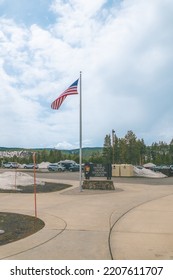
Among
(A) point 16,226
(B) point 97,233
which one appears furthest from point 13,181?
(B) point 97,233

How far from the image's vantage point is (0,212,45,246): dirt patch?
8445 millimetres

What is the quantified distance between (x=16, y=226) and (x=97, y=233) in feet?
7.91

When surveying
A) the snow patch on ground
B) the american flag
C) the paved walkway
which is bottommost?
the paved walkway

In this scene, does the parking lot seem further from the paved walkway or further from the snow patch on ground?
the snow patch on ground

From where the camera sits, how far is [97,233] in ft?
29.6

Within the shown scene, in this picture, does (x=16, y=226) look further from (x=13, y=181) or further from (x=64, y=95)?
(x=13, y=181)

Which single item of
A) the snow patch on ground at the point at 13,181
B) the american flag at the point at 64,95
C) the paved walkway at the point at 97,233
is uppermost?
the american flag at the point at 64,95

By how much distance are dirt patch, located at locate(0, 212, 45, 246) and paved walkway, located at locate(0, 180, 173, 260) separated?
0.28m

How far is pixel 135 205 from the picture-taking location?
14828mm

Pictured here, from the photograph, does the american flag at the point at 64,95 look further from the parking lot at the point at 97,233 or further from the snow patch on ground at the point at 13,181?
the parking lot at the point at 97,233

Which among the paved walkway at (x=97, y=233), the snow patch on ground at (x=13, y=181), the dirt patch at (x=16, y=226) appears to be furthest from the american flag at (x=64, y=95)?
the dirt patch at (x=16, y=226)

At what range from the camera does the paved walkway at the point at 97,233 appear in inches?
272

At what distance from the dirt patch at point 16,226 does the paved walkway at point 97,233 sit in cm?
28

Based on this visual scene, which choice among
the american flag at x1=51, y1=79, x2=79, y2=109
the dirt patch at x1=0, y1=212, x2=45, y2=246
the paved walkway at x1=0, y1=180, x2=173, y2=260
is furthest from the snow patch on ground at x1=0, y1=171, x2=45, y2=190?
the dirt patch at x1=0, y1=212, x2=45, y2=246
